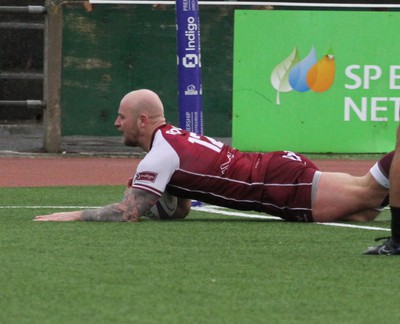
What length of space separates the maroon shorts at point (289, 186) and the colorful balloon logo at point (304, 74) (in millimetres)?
7170

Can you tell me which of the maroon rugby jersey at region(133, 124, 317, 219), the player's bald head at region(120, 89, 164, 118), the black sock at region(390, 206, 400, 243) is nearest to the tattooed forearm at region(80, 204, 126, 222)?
the maroon rugby jersey at region(133, 124, 317, 219)

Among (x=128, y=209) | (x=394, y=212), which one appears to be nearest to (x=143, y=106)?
(x=128, y=209)

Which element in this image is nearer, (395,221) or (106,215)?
(395,221)

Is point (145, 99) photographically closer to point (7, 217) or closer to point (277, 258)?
point (7, 217)

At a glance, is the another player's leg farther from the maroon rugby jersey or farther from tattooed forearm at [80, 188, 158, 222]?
tattooed forearm at [80, 188, 158, 222]

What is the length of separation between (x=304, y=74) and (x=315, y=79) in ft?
0.49

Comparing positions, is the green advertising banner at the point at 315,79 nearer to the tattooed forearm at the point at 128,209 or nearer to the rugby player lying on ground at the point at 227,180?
the rugby player lying on ground at the point at 227,180

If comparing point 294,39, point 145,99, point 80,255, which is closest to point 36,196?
point 145,99

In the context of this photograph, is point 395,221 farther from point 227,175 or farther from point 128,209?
point 128,209

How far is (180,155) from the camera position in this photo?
8305mm

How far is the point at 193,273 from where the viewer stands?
6195mm

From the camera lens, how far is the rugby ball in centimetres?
877

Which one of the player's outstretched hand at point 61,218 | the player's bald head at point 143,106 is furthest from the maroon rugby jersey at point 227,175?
the player's outstretched hand at point 61,218

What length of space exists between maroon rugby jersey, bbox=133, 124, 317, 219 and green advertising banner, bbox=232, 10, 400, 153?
285 inches
